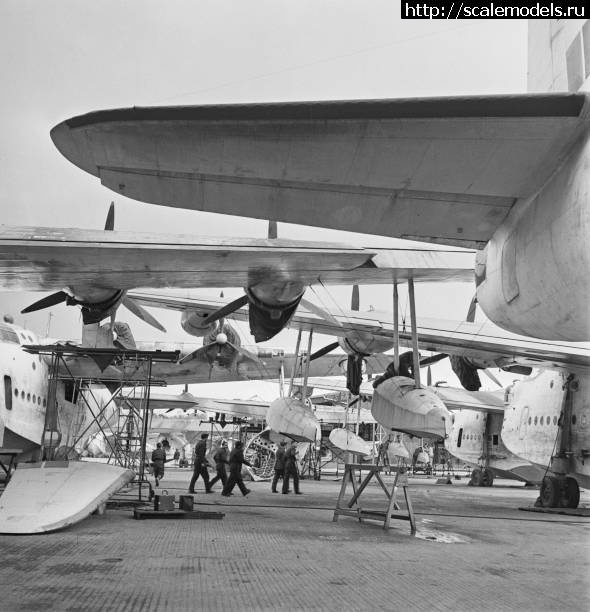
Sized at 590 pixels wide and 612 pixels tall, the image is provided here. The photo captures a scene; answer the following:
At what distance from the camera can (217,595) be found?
15.3 ft

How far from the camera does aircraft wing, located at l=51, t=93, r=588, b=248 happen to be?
12.7 feet

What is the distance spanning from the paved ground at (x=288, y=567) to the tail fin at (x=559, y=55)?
3.79m

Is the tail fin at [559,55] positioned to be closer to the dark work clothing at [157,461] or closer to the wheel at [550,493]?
the wheel at [550,493]

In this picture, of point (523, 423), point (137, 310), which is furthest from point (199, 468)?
point (523, 423)

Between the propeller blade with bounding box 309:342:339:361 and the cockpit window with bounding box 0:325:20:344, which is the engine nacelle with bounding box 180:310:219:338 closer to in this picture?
the propeller blade with bounding box 309:342:339:361

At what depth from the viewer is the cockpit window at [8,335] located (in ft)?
56.1

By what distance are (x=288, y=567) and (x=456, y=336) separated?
9.08 meters

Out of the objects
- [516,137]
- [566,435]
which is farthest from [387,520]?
[566,435]

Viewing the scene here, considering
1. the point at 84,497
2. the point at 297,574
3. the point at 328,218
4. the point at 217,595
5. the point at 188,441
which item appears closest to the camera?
the point at 217,595

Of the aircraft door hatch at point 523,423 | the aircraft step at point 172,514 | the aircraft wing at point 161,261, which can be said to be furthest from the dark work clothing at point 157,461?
the aircraft door hatch at point 523,423

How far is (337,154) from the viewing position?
4.27 meters

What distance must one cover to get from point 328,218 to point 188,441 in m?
56.2

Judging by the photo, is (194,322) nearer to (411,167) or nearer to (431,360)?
(431,360)

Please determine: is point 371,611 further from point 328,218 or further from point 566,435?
point 566,435
